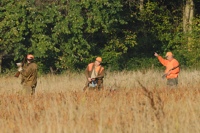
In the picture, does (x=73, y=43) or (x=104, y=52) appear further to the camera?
(x=104, y=52)

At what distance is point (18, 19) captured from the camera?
3095 cm

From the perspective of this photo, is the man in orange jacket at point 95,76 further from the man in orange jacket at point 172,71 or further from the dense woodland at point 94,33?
→ the dense woodland at point 94,33

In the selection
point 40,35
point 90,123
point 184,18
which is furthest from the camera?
point 184,18

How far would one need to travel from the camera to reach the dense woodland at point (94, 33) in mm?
30750

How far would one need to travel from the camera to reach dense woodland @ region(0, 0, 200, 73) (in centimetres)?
3075

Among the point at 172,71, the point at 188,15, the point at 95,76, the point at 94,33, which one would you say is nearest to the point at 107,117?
the point at 95,76

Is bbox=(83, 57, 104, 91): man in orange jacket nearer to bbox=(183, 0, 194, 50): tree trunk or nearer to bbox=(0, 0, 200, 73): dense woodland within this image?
bbox=(0, 0, 200, 73): dense woodland

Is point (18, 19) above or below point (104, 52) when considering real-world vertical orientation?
above

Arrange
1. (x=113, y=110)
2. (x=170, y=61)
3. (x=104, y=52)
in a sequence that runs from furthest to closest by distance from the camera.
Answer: (x=104, y=52)
(x=170, y=61)
(x=113, y=110)

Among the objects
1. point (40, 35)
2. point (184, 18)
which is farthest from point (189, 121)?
point (184, 18)

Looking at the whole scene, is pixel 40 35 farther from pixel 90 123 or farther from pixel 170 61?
pixel 90 123

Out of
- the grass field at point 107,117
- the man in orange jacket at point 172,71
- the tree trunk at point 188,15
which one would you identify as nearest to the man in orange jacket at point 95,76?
the man in orange jacket at point 172,71

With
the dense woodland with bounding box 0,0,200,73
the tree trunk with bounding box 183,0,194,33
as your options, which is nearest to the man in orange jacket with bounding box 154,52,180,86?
the dense woodland with bounding box 0,0,200,73

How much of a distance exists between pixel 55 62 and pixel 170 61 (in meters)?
14.8
